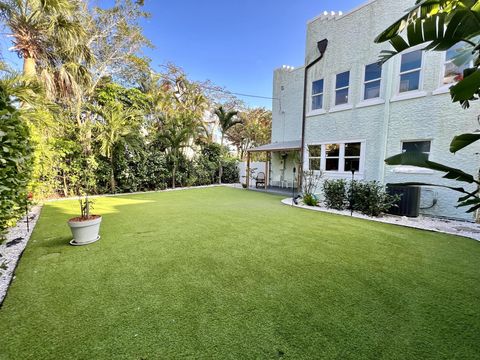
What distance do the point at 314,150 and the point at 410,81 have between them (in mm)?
4432

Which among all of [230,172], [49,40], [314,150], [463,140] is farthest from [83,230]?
[230,172]

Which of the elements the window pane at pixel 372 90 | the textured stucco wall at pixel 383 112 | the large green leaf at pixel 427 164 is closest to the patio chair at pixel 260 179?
the textured stucco wall at pixel 383 112

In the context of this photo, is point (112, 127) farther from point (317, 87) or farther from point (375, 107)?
point (375, 107)

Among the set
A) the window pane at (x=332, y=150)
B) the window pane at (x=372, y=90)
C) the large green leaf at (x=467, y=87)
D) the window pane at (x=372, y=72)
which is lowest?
the large green leaf at (x=467, y=87)

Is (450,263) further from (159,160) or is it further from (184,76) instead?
(184,76)

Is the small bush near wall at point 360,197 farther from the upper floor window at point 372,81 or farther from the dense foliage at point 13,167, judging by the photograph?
the dense foliage at point 13,167

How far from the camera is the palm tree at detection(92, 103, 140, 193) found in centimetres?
1138

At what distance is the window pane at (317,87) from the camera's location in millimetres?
10765

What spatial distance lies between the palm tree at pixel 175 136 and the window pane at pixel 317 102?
7955mm

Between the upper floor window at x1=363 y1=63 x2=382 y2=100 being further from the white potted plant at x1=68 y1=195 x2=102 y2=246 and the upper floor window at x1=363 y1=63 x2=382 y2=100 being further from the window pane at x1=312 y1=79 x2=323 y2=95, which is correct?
the white potted plant at x1=68 y1=195 x2=102 y2=246

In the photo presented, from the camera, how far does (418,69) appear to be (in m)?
7.84

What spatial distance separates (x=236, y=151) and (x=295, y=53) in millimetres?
15217

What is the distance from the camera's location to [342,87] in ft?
32.6

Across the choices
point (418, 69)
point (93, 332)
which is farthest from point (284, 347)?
point (418, 69)
